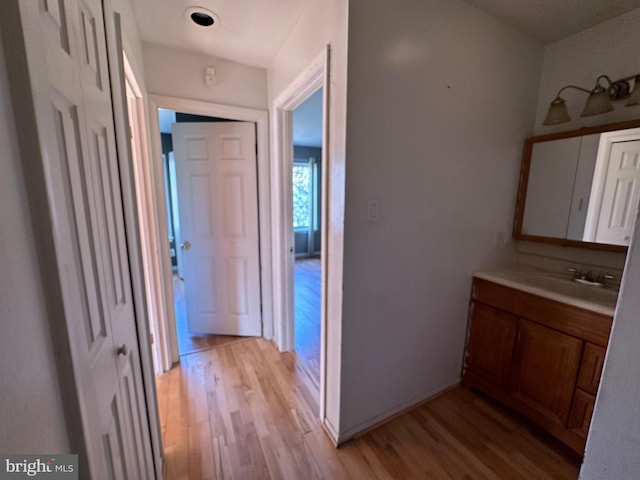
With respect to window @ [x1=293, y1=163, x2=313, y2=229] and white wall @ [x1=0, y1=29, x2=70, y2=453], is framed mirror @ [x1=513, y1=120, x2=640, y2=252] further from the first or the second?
window @ [x1=293, y1=163, x2=313, y2=229]

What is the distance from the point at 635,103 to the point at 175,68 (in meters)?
2.83

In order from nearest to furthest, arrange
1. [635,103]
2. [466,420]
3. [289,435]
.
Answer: [635,103], [289,435], [466,420]

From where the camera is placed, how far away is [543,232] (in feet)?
6.10

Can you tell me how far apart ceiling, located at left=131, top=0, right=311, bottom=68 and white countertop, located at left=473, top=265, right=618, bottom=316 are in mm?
2023

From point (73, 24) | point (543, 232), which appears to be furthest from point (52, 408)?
point (543, 232)

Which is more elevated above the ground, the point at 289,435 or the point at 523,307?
the point at 523,307

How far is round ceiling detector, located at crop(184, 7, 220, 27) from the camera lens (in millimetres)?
1478

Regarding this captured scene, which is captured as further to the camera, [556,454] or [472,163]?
[472,163]

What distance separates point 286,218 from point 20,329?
179 centimetres

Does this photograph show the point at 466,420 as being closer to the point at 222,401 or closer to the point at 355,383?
the point at 355,383

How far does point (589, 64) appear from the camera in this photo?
64.8 inches

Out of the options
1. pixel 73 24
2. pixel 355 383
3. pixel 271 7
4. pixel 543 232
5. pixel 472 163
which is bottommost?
pixel 355 383

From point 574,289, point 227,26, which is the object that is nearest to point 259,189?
point 227,26

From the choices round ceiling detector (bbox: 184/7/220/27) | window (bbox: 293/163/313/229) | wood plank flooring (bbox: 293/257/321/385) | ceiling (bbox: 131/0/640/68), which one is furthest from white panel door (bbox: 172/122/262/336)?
window (bbox: 293/163/313/229)
